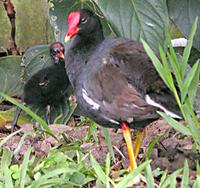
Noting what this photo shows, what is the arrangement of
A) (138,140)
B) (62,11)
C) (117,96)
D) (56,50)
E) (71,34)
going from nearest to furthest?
(117,96), (71,34), (138,140), (62,11), (56,50)

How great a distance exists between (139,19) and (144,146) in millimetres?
671

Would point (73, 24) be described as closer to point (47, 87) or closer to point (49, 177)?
point (49, 177)

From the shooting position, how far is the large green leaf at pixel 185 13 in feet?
11.8

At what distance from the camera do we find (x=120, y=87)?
3.09 metres

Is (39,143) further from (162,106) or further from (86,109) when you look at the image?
(162,106)

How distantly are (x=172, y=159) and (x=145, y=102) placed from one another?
0.52m

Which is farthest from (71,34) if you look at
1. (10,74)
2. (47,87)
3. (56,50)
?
(10,74)

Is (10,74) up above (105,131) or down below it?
below

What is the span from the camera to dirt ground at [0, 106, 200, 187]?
11.2ft

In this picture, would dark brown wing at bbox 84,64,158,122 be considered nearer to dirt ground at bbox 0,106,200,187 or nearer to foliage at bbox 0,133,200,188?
foliage at bbox 0,133,200,188

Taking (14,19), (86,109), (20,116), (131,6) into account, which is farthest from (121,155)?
(14,19)

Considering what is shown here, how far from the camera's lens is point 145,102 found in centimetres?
303

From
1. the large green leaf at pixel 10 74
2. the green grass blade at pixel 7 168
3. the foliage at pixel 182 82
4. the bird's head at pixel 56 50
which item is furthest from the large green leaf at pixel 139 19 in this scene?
the large green leaf at pixel 10 74

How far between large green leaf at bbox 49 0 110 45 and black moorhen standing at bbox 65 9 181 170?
69 centimetres
